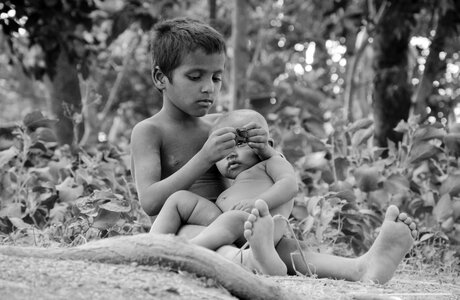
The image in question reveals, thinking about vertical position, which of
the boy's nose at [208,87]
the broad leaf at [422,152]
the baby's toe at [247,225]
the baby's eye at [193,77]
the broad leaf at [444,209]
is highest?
the baby's eye at [193,77]

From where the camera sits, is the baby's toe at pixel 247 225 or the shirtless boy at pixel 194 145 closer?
the baby's toe at pixel 247 225

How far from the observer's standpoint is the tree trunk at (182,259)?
2.31 m

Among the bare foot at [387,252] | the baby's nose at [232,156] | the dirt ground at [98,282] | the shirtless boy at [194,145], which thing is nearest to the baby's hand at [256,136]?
the shirtless boy at [194,145]

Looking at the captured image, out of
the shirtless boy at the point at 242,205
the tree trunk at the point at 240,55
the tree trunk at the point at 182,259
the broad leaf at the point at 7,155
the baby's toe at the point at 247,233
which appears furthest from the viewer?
the tree trunk at the point at 240,55

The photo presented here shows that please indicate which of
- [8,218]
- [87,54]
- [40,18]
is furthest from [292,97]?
[8,218]

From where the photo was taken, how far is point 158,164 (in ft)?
11.0

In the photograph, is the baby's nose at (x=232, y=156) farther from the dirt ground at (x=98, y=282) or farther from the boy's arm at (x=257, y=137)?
the dirt ground at (x=98, y=282)

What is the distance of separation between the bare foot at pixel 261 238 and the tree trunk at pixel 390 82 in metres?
4.08

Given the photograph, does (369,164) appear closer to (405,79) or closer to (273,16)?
(405,79)

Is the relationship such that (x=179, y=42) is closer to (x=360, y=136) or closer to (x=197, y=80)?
(x=197, y=80)

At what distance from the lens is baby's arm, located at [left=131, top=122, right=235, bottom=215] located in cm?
318

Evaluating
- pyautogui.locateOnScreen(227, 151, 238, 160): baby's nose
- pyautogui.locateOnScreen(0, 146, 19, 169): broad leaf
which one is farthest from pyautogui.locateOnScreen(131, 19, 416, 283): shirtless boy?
pyautogui.locateOnScreen(0, 146, 19, 169): broad leaf

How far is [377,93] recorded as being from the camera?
7.01 m

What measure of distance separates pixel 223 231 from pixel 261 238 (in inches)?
9.7
